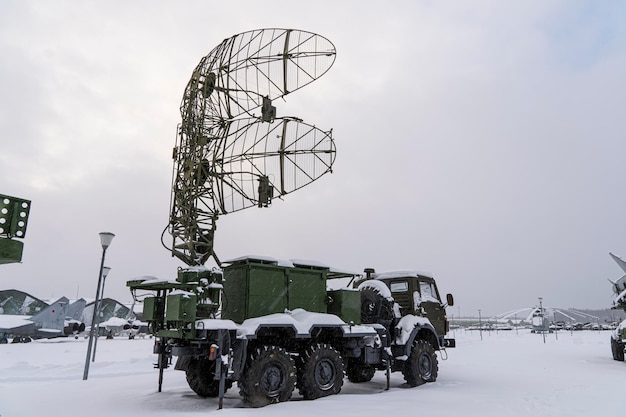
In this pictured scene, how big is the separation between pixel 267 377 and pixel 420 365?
5656 mm

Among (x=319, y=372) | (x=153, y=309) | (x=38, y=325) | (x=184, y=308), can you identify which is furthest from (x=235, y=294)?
(x=38, y=325)

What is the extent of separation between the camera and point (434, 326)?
47.6 ft

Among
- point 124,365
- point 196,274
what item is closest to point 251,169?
point 196,274

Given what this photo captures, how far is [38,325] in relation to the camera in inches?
1596

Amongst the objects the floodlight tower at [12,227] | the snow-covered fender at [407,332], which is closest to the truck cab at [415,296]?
the snow-covered fender at [407,332]

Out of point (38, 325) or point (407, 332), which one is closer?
point (407, 332)

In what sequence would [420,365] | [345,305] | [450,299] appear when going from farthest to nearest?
1. [450,299]
2. [420,365]
3. [345,305]

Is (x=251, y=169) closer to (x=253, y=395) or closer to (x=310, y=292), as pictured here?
(x=310, y=292)

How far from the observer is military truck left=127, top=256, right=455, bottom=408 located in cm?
934

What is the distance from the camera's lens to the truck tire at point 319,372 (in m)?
10.3

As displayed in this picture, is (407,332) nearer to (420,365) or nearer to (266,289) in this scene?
(420,365)

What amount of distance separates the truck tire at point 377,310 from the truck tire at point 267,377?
3.92m

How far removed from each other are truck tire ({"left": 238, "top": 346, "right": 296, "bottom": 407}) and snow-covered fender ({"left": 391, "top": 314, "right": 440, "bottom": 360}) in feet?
13.7

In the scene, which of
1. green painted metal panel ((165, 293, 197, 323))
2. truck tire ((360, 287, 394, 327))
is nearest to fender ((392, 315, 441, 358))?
truck tire ((360, 287, 394, 327))
